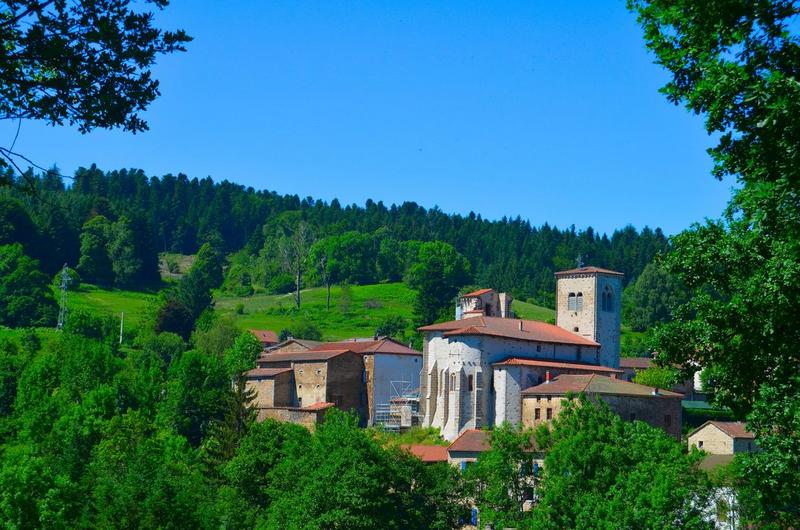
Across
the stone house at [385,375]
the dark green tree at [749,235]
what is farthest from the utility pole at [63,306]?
the dark green tree at [749,235]

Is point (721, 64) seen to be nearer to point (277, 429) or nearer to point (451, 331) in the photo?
point (277, 429)

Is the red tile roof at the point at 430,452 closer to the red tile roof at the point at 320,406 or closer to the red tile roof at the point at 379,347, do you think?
the red tile roof at the point at 320,406

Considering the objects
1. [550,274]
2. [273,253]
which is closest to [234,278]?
[273,253]

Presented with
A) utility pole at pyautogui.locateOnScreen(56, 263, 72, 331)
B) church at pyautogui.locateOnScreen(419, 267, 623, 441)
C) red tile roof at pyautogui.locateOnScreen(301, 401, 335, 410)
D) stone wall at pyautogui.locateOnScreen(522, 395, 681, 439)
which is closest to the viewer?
stone wall at pyautogui.locateOnScreen(522, 395, 681, 439)

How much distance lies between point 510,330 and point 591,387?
10.1m

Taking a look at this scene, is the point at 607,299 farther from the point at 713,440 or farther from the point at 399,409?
the point at 713,440

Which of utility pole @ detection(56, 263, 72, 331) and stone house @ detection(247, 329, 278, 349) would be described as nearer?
stone house @ detection(247, 329, 278, 349)

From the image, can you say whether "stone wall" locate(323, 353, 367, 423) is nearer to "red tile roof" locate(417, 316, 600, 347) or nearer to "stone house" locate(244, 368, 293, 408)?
"stone house" locate(244, 368, 293, 408)

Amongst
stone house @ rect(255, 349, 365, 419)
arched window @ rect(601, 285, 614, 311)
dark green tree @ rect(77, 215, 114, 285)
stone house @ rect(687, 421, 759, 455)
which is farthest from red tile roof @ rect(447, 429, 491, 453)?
dark green tree @ rect(77, 215, 114, 285)

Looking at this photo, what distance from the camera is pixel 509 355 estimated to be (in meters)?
66.4

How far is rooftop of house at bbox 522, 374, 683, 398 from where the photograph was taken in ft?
193

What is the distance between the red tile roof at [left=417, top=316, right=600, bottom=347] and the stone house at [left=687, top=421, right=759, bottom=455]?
1300cm

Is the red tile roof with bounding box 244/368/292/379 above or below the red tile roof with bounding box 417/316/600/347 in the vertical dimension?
below

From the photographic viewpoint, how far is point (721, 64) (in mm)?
14406
